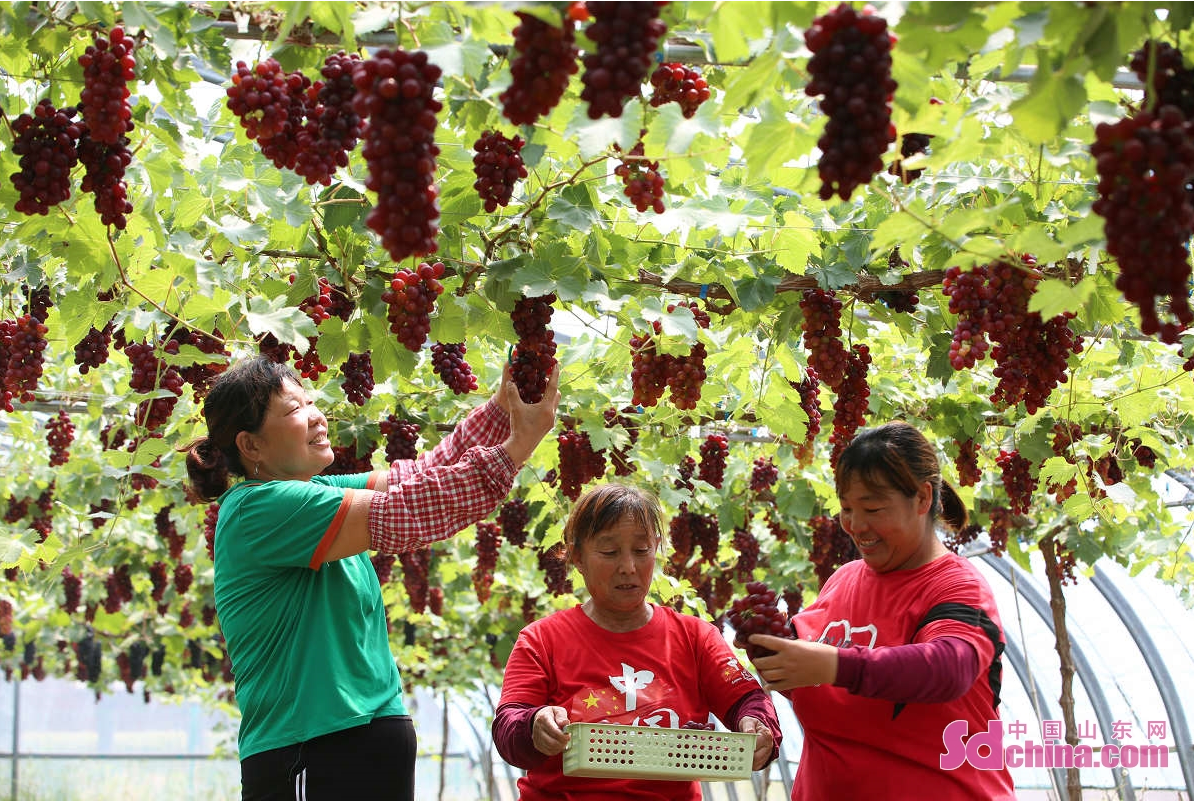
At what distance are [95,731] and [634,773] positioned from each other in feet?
93.4

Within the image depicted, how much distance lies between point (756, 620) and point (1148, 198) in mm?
1344

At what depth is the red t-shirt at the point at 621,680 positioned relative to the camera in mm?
2932

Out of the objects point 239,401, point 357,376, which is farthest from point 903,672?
point 357,376

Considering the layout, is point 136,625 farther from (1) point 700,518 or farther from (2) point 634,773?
(2) point 634,773

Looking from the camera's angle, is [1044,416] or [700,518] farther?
[700,518]

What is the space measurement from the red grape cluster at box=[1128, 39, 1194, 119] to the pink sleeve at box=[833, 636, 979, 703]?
1.26m

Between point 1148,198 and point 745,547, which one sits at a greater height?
point 745,547

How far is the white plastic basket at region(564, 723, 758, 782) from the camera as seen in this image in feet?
8.82

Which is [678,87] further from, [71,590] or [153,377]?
[71,590]

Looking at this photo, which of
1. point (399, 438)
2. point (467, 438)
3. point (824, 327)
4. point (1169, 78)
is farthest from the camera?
point (399, 438)

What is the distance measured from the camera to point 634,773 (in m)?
2.70

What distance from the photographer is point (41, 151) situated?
2.63 m

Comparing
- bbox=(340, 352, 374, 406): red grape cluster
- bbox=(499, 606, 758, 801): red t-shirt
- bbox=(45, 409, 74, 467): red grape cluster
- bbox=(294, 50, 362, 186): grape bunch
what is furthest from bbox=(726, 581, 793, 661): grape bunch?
bbox=(45, 409, 74, 467): red grape cluster

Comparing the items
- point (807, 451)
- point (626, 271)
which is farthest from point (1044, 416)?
point (626, 271)
